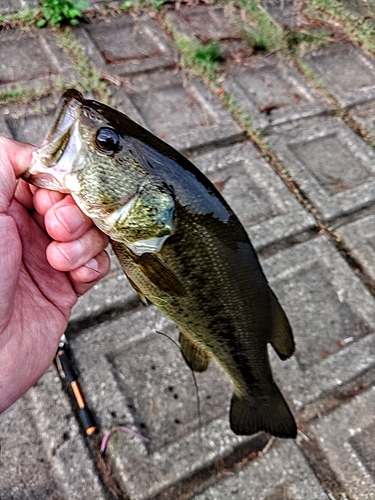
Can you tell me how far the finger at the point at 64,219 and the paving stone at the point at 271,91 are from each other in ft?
7.12

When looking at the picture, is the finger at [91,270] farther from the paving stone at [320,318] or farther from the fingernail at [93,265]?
the paving stone at [320,318]

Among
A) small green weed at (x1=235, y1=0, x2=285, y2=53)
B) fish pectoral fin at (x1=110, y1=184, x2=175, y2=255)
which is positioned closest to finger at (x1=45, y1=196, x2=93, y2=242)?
fish pectoral fin at (x1=110, y1=184, x2=175, y2=255)

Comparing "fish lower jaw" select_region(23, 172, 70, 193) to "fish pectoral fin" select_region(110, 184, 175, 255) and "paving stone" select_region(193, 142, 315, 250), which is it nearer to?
"fish pectoral fin" select_region(110, 184, 175, 255)

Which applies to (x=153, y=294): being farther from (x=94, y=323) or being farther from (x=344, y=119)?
(x=344, y=119)

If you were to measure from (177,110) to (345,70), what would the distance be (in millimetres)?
1548

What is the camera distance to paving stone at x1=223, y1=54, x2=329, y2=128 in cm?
361

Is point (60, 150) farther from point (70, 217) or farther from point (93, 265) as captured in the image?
point (93, 265)

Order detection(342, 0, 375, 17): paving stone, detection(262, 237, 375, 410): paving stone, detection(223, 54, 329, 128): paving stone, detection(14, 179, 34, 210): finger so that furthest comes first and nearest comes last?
detection(342, 0, 375, 17): paving stone < detection(223, 54, 329, 128): paving stone < detection(262, 237, 375, 410): paving stone < detection(14, 179, 34, 210): finger

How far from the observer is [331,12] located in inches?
182

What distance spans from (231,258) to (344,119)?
7.95ft

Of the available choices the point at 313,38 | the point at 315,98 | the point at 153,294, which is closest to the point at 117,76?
the point at 315,98

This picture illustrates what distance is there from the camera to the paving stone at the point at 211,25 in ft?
13.3

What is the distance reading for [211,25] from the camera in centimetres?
423

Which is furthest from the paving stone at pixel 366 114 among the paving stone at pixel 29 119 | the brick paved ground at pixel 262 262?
the paving stone at pixel 29 119
